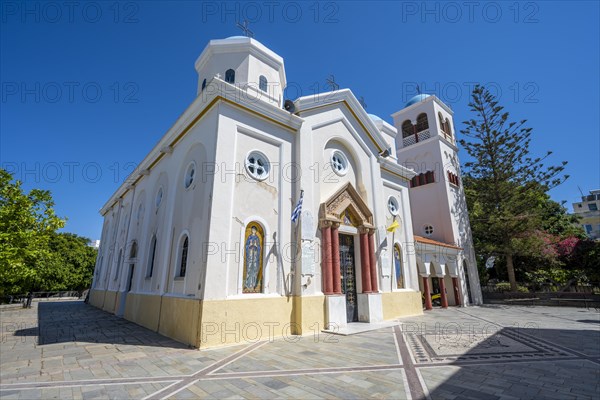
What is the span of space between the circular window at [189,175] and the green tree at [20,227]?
7710 mm

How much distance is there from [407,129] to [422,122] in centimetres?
132

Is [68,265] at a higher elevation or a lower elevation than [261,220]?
lower

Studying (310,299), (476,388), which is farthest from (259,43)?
(476,388)

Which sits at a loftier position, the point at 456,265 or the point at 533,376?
the point at 456,265

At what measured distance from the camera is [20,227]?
1298 cm

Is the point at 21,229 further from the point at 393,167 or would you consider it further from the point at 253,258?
the point at 393,167

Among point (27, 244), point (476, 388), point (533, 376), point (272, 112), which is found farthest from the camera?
point (27, 244)

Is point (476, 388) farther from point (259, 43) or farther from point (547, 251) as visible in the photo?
point (547, 251)

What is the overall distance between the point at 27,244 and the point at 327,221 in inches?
520

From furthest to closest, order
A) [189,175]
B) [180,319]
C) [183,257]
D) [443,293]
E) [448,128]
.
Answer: [448,128]
[443,293]
[189,175]
[183,257]
[180,319]

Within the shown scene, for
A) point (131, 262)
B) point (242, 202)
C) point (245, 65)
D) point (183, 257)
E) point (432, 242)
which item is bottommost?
point (183, 257)

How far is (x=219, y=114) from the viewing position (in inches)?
347

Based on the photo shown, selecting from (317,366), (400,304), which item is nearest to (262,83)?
(317,366)

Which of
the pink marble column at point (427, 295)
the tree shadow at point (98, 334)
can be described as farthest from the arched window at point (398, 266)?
the tree shadow at point (98, 334)
